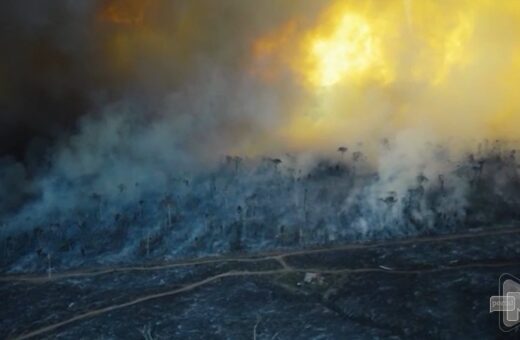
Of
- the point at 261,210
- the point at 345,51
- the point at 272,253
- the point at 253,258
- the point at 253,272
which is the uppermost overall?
the point at 345,51

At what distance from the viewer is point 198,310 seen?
28.6 metres

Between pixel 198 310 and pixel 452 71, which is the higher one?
pixel 452 71

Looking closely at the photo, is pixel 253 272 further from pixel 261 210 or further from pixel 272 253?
pixel 261 210

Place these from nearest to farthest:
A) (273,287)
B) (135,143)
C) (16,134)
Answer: (273,287), (135,143), (16,134)

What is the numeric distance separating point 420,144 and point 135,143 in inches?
622

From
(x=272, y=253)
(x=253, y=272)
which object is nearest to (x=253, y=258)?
(x=272, y=253)

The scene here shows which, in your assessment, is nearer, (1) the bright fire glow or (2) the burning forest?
(2) the burning forest

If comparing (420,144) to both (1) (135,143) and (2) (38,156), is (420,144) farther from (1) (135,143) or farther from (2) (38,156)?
(2) (38,156)

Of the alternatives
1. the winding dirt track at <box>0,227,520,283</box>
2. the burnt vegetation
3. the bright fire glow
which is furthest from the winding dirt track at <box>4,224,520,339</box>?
the bright fire glow

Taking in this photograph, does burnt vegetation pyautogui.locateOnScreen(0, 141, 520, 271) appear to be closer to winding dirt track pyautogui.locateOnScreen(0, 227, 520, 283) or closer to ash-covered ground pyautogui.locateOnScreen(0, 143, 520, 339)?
ash-covered ground pyautogui.locateOnScreen(0, 143, 520, 339)

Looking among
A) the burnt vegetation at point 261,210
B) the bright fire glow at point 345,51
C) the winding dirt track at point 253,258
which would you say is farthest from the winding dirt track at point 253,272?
the bright fire glow at point 345,51

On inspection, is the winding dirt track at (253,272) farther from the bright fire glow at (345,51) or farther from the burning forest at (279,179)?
the bright fire glow at (345,51)

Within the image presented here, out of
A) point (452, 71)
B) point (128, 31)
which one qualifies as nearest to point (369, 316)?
point (452, 71)

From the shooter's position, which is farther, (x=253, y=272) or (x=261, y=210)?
(x=261, y=210)
